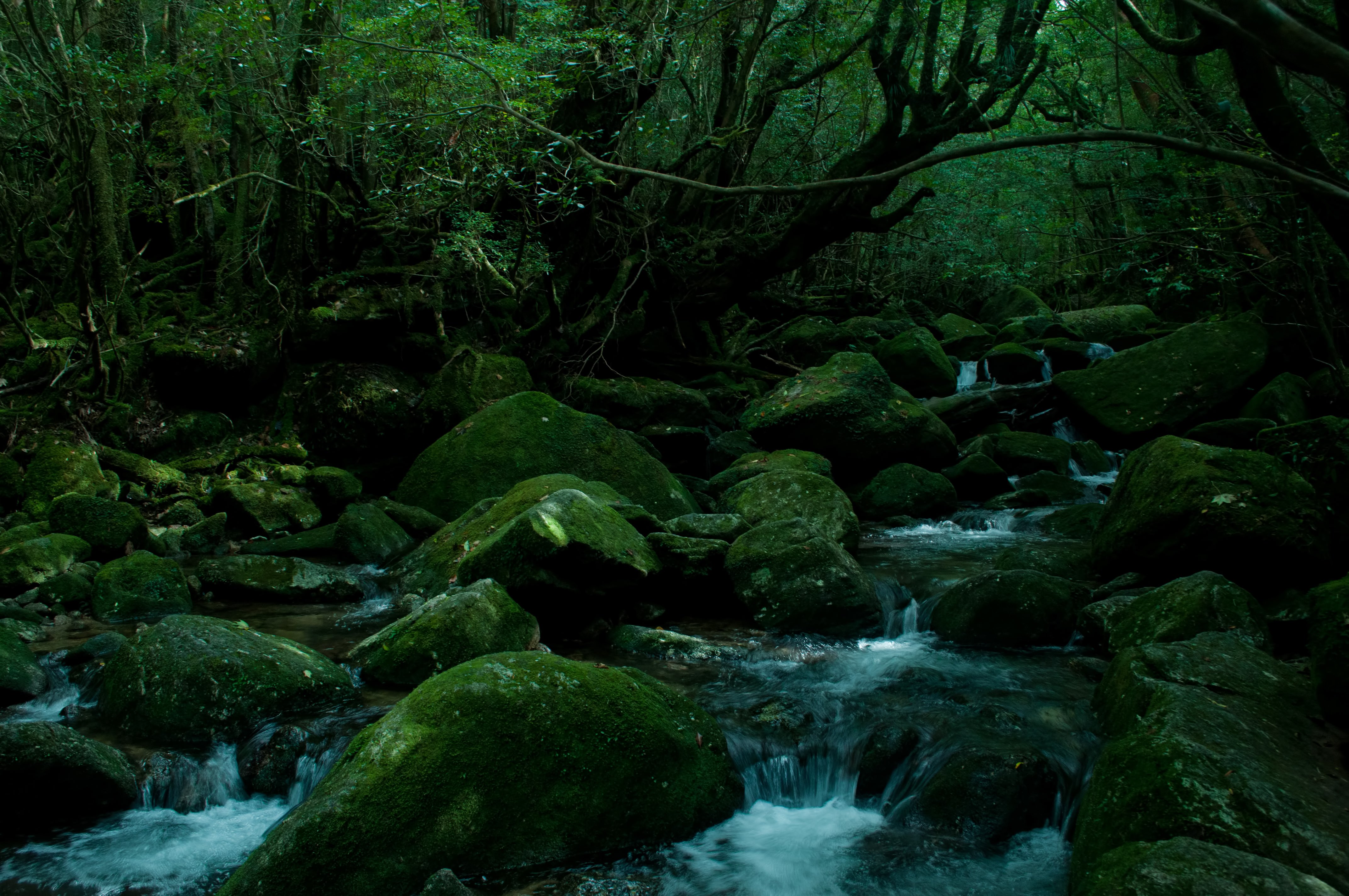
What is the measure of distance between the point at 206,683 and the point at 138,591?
2655 mm

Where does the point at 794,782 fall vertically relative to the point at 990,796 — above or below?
below

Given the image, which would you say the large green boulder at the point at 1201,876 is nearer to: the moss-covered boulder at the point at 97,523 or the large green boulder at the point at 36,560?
the large green boulder at the point at 36,560

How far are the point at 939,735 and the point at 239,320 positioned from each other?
1191cm

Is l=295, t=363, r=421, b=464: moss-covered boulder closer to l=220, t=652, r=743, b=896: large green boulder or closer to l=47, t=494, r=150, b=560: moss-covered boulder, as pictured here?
l=47, t=494, r=150, b=560: moss-covered boulder

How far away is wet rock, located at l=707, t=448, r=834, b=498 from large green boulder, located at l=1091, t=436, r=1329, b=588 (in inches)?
148

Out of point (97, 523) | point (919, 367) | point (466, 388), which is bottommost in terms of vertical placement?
point (97, 523)

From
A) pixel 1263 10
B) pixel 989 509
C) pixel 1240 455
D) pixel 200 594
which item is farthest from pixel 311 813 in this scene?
pixel 989 509

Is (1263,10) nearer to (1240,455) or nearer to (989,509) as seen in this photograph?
(1240,455)

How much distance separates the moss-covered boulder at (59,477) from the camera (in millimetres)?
8680

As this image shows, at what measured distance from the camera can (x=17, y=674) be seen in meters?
4.73

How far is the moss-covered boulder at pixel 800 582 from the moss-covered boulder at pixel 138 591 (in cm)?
424

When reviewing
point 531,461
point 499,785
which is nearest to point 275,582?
point 531,461

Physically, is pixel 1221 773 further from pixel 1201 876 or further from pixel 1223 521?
pixel 1223 521

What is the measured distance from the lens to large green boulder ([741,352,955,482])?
10.9 meters
